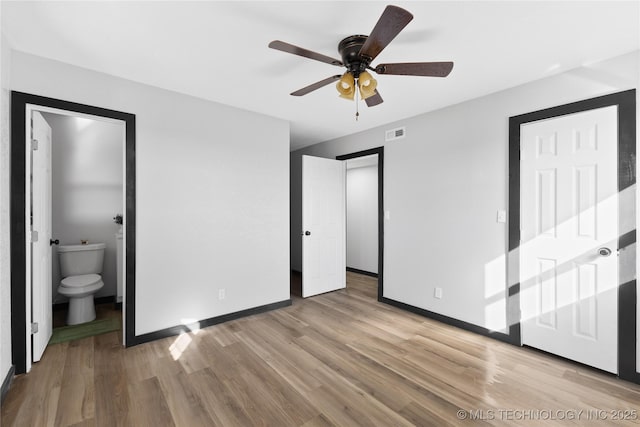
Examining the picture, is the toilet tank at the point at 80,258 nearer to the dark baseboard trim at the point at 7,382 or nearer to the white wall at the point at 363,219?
the dark baseboard trim at the point at 7,382

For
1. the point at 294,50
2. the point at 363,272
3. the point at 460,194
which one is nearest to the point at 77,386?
the point at 294,50

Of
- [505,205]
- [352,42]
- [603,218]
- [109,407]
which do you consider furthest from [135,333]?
[603,218]

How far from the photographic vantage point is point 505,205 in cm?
277

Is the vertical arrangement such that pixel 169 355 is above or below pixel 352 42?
below

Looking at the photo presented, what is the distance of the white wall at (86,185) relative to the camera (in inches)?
143

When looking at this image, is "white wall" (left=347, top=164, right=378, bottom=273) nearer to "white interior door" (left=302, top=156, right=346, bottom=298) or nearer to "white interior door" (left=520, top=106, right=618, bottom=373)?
"white interior door" (left=302, top=156, right=346, bottom=298)

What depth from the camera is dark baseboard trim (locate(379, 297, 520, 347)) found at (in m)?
2.74

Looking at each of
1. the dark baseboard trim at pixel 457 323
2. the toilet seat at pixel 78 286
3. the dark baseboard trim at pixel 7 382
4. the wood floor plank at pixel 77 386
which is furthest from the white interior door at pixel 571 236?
the toilet seat at pixel 78 286

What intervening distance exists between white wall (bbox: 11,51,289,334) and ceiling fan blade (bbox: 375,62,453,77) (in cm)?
201

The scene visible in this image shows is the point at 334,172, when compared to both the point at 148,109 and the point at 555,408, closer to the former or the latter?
the point at 148,109

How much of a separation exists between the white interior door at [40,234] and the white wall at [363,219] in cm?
456

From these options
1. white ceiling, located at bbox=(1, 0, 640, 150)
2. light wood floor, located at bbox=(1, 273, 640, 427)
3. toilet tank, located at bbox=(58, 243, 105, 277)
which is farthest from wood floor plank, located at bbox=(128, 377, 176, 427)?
white ceiling, located at bbox=(1, 0, 640, 150)

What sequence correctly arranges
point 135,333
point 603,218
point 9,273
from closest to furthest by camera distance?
1. point 9,273
2. point 603,218
3. point 135,333

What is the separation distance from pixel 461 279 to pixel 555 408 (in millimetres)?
1363
